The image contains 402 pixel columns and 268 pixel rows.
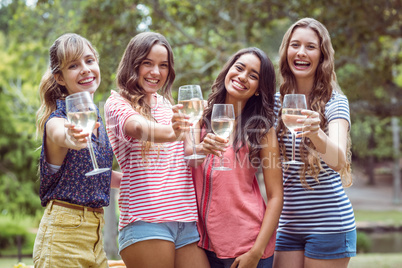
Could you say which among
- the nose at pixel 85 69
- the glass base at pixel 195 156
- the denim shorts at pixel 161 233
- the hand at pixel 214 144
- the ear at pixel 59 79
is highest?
the nose at pixel 85 69

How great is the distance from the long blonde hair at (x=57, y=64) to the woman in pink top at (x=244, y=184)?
2.85 ft

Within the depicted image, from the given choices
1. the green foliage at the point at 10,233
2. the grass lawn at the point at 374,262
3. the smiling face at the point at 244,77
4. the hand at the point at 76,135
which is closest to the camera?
the hand at the point at 76,135

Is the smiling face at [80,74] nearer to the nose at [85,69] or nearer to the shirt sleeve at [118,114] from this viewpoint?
the nose at [85,69]

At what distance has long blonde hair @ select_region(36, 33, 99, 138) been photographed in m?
2.57

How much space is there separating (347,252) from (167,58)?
1716mm

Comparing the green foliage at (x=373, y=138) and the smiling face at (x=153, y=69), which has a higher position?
the smiling face at (x=153, y=69)

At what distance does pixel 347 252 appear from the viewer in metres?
2.94

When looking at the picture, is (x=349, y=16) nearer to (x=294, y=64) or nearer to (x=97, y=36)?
(x=97, y=36)

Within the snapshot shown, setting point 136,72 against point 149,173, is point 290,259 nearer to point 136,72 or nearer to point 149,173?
point 149,173

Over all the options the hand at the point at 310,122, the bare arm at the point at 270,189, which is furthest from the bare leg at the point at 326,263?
the hand at the point at 310,122

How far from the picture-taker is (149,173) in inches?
106

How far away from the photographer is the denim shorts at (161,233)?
2.60 m

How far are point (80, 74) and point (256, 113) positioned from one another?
3.89 feet

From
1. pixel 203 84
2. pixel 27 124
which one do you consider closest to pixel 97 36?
pixel 203 84
